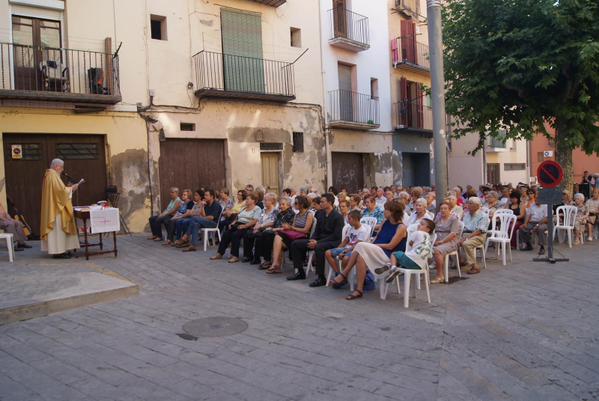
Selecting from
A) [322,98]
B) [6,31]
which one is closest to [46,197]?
[6,31]

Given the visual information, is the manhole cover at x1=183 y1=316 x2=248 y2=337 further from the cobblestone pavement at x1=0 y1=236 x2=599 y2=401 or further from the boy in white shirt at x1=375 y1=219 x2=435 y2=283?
the boy in white shirt at x1=375 y1=219 x2=435 y2=283

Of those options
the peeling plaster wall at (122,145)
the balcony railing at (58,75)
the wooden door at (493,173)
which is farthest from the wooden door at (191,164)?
the wooden door at (493,173)

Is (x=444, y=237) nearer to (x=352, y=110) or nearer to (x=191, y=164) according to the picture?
(x=191, y=164)

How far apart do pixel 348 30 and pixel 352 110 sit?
9.97 ft

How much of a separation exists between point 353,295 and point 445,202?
8.50 feet

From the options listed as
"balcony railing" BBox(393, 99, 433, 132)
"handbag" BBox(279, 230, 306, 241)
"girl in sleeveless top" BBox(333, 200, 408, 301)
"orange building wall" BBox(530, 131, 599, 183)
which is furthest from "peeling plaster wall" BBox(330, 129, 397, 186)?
"orange building wall" BBox(530, 131, 599, 183)

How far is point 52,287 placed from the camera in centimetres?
680

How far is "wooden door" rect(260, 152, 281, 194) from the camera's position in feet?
56.7

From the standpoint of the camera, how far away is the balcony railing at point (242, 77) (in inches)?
595

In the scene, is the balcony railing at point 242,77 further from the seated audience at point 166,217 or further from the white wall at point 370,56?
→ the seated audience at point 166,217

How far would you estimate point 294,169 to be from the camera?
17906mm

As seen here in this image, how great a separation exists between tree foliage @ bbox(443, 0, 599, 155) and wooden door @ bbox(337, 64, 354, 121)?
571 cm

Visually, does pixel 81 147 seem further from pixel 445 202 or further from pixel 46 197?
pixel 445 202

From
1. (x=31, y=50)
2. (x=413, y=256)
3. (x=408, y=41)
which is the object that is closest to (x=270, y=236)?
(x=413, y=256)
